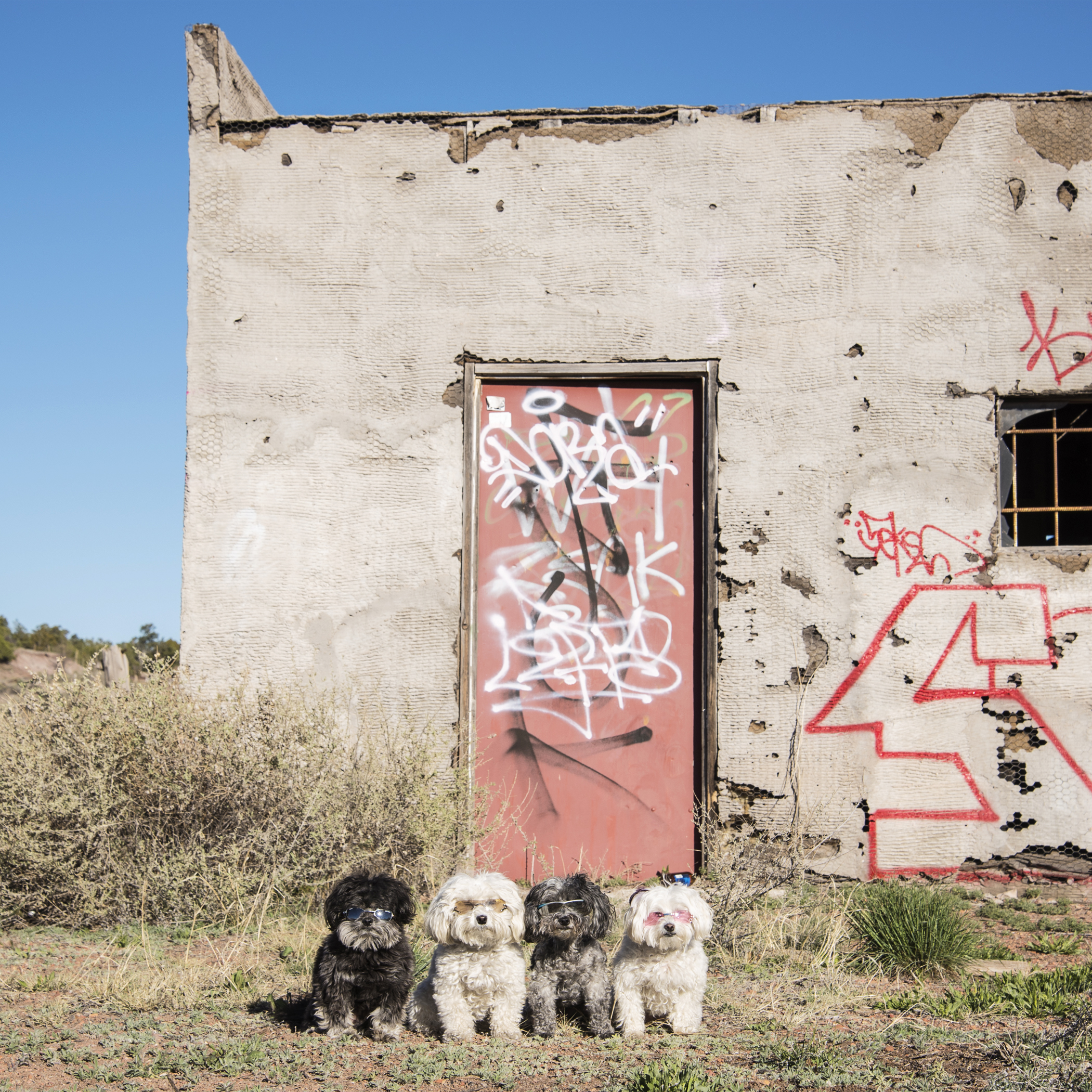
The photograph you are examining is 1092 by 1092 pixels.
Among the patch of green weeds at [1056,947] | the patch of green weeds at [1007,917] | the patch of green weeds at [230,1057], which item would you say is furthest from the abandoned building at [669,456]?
the patch of green weeds at [230,1057]

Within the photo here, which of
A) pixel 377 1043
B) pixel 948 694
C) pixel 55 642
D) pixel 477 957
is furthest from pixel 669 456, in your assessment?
pixel 55 642

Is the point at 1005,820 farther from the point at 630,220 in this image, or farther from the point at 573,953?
the point at 630,220

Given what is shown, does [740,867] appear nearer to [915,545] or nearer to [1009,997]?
[1009,997]

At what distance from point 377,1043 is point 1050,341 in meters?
5.59

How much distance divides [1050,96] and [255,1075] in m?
6.95

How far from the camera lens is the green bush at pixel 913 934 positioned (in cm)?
460

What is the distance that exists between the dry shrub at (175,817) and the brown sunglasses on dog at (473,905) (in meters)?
1.83

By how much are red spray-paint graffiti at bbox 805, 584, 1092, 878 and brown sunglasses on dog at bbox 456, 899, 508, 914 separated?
3.18 m

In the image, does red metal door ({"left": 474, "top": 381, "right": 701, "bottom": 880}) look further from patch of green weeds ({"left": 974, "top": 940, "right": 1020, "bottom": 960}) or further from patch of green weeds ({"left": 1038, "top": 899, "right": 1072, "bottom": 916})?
patch of green weeds ({"left": 1038, "top": 899, "right": 1072, "bottom": 916})

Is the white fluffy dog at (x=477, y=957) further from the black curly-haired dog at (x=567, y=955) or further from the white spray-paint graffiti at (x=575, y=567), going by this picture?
the white spray-paint graffiti at (x=575, y=567)

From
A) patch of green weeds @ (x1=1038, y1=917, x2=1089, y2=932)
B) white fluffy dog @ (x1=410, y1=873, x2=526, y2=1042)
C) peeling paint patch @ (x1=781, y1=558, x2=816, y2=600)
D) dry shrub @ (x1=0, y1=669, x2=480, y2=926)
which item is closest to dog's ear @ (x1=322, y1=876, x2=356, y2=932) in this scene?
white fluffy dog @ (x1=410, y1=873, x2=526, y2=1042)

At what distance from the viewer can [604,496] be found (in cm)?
651

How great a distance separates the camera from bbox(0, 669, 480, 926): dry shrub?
5.28 meters

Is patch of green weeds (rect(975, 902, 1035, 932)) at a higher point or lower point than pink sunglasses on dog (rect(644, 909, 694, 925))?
lower
